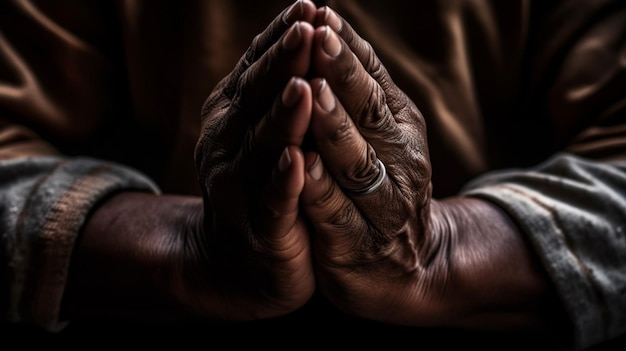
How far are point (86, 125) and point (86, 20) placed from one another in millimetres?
135

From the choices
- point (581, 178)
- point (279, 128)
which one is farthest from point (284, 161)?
point (581, 178)

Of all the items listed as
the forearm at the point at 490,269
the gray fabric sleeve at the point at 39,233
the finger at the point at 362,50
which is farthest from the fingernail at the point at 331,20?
the gray fabric sleeve at the point at 39,233

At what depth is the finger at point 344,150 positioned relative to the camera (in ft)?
1.38

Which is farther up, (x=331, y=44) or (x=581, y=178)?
(x=331, y=44)

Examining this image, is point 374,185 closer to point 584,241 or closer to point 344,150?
point 344,150

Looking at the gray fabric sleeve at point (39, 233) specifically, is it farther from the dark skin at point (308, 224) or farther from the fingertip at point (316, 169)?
the fingertip at point (316, 169)

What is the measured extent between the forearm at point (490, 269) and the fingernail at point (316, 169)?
0.20 m

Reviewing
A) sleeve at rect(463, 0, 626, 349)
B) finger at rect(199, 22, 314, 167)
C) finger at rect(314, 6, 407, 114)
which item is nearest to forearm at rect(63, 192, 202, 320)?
finger at rect(199, 22, 314, 167)

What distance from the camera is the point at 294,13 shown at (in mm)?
457

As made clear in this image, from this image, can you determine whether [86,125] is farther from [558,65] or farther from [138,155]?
[558,65]

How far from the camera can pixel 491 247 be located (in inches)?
24.6

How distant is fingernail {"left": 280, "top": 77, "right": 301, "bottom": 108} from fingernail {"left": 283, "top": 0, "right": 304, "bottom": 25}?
7 cm

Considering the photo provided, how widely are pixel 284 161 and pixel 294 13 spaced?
12 centimetres

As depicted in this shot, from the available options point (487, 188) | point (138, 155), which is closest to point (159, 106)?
point (138, 155)
